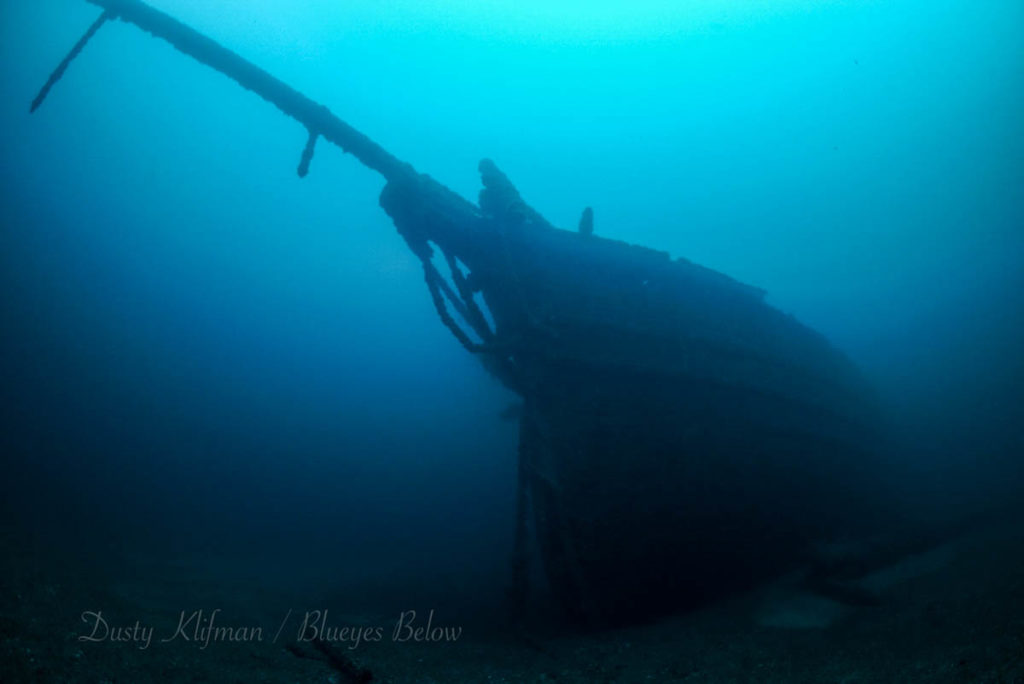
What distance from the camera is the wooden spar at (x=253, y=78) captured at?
5438 mm

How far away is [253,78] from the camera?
19.4 ft

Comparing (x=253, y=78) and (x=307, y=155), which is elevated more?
(x=253, y=78)

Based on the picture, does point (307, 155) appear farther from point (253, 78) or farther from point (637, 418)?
point (637, 418)

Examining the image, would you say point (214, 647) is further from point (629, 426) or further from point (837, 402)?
point (837, 402)

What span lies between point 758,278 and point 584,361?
224 feet

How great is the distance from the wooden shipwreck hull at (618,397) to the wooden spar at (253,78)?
0.07 ft

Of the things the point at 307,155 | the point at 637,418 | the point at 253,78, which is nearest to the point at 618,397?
the point at 637,418

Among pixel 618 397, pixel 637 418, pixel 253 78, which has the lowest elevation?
pixel 637 418

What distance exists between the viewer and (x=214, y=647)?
495 centimetres

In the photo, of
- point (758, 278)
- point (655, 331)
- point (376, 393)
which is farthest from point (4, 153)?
point (758, 278)

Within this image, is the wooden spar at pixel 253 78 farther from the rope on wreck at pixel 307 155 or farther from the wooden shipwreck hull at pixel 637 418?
the wooden shipwreck hull at pixel 637 418

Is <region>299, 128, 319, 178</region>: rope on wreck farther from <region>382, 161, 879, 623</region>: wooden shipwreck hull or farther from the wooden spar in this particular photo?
<region>382, 161, 879, 623</region>: wooden shipwreck hull

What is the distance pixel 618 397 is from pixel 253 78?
605cm

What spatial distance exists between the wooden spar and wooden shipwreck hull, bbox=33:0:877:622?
2 cm
